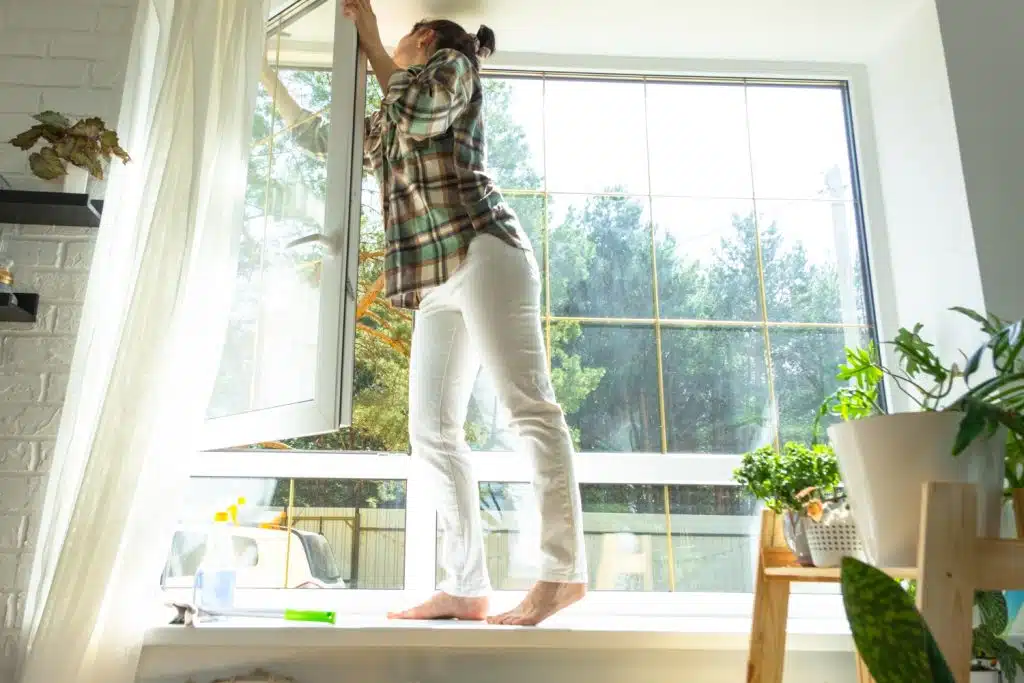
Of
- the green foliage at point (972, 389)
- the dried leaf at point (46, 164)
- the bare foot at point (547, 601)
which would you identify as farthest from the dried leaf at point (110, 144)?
the green foliage at point (972, 389)

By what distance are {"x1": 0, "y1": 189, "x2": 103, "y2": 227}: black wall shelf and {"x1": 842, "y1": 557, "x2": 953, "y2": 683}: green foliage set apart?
1.66m

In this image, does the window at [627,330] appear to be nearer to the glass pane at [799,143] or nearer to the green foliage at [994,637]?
the glass pane at [799,143]

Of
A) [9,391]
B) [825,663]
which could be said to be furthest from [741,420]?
[9,391]

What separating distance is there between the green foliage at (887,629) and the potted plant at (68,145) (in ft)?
5.38

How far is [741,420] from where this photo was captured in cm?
211

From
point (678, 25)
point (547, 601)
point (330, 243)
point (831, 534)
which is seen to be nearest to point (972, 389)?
point (831, 534)

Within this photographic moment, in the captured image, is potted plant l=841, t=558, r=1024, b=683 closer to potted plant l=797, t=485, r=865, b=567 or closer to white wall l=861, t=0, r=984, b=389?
potted plant l=797, t=485, r=865, b=567

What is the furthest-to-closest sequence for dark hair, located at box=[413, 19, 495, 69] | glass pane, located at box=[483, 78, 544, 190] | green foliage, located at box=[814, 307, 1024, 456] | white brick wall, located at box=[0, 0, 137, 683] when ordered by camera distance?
glass pane, located at box=[483, 78, 544, 190] → dark hair, located at box=[413, 19, 495, 69] → white brick wall, located at box=[0, 0, 137, 683] → green foliage, located at box=[814, 307, 1024, 456]

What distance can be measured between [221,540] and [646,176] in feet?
4.68

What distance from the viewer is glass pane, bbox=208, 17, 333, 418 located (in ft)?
5.44

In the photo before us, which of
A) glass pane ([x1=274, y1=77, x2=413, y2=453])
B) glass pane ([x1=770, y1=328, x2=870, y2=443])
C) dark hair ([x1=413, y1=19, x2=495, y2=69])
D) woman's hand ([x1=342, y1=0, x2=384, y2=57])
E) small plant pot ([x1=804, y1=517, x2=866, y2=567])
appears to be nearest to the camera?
small plant pot ([x1=804, y1=517, x2=866, y2=567])

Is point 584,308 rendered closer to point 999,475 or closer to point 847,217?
point 847,217

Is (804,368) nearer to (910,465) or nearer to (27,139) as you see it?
(910,465)

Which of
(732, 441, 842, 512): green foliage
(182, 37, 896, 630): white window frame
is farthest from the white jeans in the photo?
(732, 441, 842, 512): green foliage
